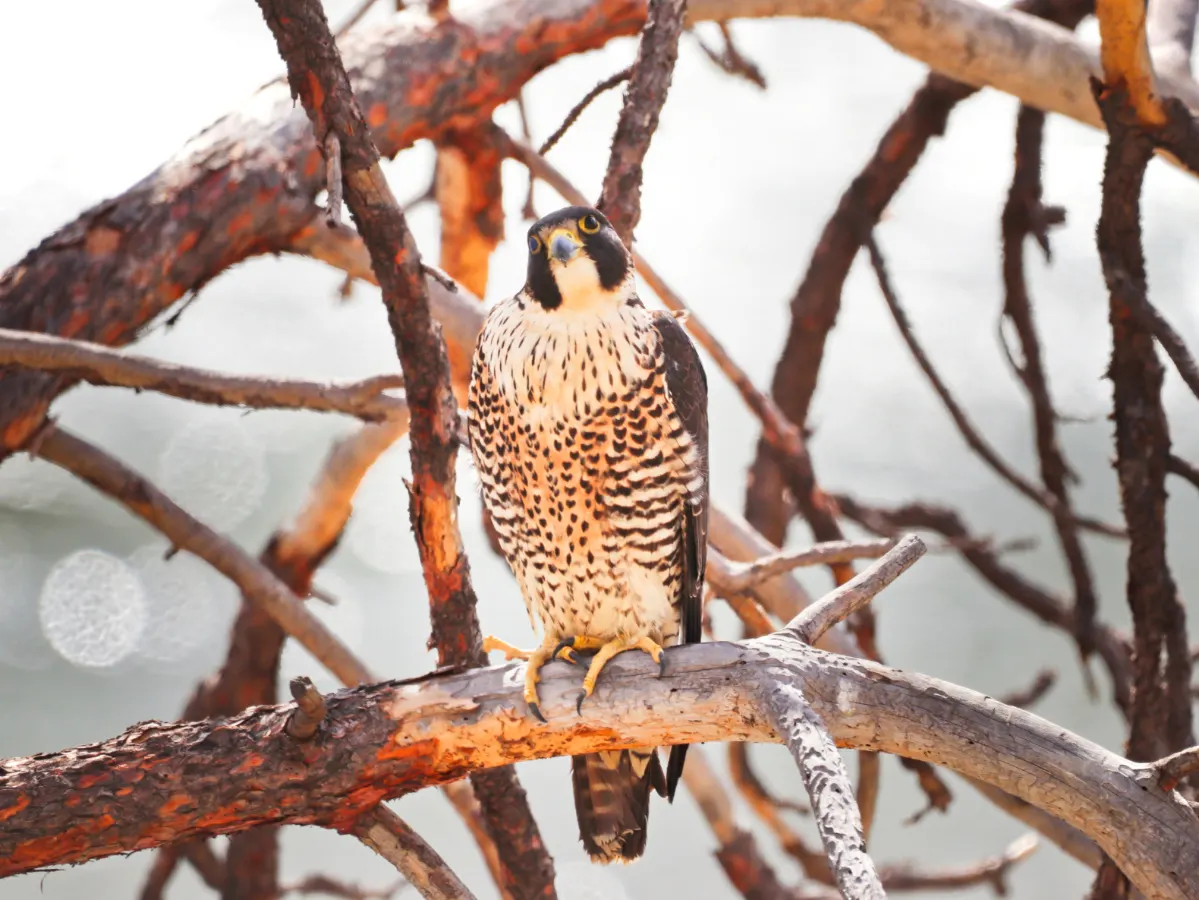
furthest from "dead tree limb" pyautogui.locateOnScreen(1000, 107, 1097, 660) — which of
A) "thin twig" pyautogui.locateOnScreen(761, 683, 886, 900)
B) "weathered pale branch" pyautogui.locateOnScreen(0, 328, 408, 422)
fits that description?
"thin twig" pyautogui.locateOnScreen(761, 683, 886, 900)

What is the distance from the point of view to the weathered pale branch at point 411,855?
5.89ft

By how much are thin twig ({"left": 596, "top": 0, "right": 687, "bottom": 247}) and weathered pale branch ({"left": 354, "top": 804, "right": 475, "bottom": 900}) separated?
3.80 ft

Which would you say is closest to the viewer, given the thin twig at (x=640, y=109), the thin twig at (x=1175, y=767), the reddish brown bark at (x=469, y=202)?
the thin twig at (x=1175, y=767)

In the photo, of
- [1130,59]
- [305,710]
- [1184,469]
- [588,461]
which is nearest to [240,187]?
[588,461]

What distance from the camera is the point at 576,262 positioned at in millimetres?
2135

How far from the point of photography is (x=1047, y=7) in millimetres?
4055

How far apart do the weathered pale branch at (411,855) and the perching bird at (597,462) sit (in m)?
0.34

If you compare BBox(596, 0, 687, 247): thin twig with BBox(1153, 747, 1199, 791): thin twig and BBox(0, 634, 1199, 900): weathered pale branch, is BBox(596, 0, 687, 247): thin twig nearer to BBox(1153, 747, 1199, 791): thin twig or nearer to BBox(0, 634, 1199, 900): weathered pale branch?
BBox(0, 634, 1199, 900): weathered pale branch

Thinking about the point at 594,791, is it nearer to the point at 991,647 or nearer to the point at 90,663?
the point at 90,663

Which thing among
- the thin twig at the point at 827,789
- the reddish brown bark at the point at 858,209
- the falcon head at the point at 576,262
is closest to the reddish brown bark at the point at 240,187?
the reddish brown bark at the point at 858,209

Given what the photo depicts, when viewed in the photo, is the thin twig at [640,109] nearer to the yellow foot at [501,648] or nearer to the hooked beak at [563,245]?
the hooked beak at [563,245]

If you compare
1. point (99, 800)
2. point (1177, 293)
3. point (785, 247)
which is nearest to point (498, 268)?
point (785, 247)

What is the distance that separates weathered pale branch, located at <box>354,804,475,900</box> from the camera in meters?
1.80

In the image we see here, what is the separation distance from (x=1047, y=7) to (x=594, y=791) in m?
2.98
